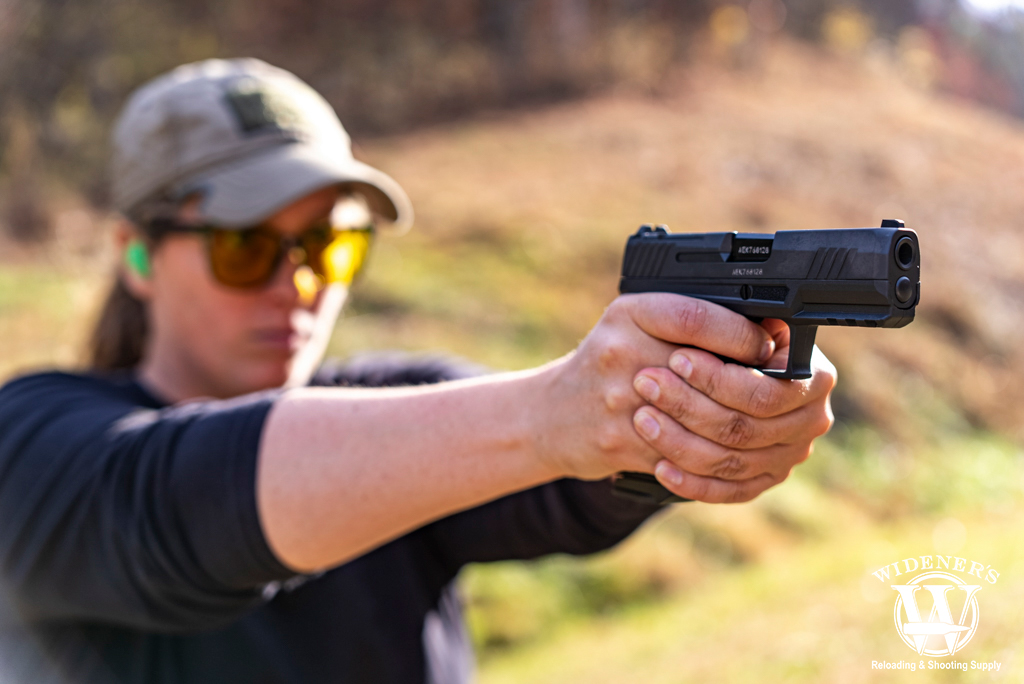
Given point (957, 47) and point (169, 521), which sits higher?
A: point (957, 47)

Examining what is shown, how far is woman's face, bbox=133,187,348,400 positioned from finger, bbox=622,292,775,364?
132 centimetres

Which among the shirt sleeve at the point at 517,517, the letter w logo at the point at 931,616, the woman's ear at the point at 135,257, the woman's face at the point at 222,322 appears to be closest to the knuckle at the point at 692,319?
the shirt sleeve at the point at 517,517

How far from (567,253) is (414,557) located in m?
8.81

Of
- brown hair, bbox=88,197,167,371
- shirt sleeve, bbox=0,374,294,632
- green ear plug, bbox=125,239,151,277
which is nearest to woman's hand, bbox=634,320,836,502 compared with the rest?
shirt sleeve, bbox=0,374,294,632

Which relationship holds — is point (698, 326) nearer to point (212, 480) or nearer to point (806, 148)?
point (212, 480)

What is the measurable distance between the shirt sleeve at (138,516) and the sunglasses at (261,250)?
0.68 m

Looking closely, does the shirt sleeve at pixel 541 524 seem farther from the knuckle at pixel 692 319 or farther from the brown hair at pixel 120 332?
the brown hair at pixel 120 332

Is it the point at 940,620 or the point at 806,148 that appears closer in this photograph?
Answer: the point at 940,620

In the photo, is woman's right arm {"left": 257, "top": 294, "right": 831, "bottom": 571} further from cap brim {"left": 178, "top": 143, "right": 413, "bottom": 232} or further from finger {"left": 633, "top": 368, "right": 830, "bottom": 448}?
cap brim {"left": 178, "top": 143, "right": 413, "bottom": 232}

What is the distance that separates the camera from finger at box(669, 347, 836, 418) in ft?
4.46

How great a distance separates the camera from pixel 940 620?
2234 millimetres

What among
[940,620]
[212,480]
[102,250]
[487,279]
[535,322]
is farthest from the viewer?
[102,250]

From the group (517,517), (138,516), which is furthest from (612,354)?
(138,516)

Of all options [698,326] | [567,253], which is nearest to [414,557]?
[698,326]
